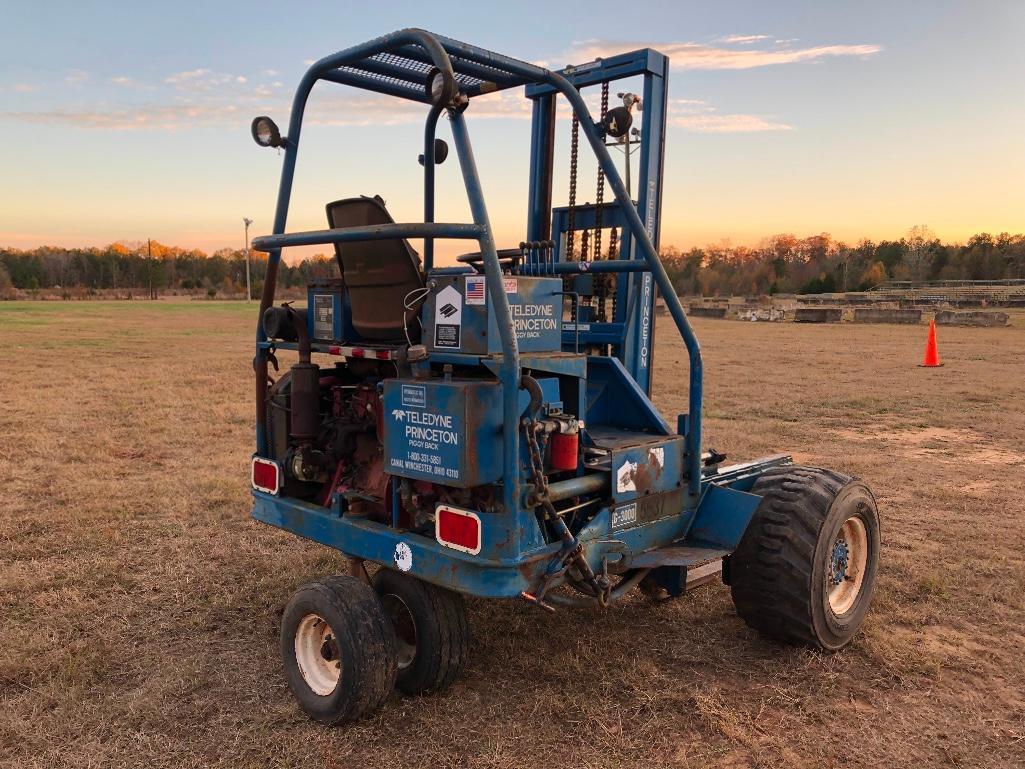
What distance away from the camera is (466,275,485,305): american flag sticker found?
3.54 metres

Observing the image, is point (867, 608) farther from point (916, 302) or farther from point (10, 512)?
point (916, 302)

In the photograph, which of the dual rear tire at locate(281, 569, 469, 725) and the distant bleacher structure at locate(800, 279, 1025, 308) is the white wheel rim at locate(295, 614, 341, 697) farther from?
the distant bleacher structure at locate(800, 279, 1025, 308)

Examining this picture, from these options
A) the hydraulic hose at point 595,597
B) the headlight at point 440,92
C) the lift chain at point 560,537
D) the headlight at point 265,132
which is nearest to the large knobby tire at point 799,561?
the hydraulic hose at point 595,597

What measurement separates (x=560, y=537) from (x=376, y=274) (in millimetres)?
1488

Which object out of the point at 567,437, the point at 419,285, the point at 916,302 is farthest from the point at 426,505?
the point at 916,302

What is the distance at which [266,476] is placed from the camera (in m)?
4.53

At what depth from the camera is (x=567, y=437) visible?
3566 millimetres

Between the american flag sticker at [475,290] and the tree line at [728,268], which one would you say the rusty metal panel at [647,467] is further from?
the tree line at [728,268]

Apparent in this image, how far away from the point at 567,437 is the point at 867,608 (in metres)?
2.35

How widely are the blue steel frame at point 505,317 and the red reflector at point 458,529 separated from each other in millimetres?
50

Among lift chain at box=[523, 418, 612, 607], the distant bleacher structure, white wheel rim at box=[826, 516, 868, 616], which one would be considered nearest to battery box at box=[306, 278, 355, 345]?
lift chain at box=[523, 418, 612, 607]

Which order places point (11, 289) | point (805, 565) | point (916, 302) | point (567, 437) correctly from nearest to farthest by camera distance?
point (567, 437)
point (805, 565)
point (916, 302)
point (11, 289)

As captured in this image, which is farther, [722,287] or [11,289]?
[722,287]

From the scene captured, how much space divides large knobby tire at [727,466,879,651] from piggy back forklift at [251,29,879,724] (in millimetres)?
11
